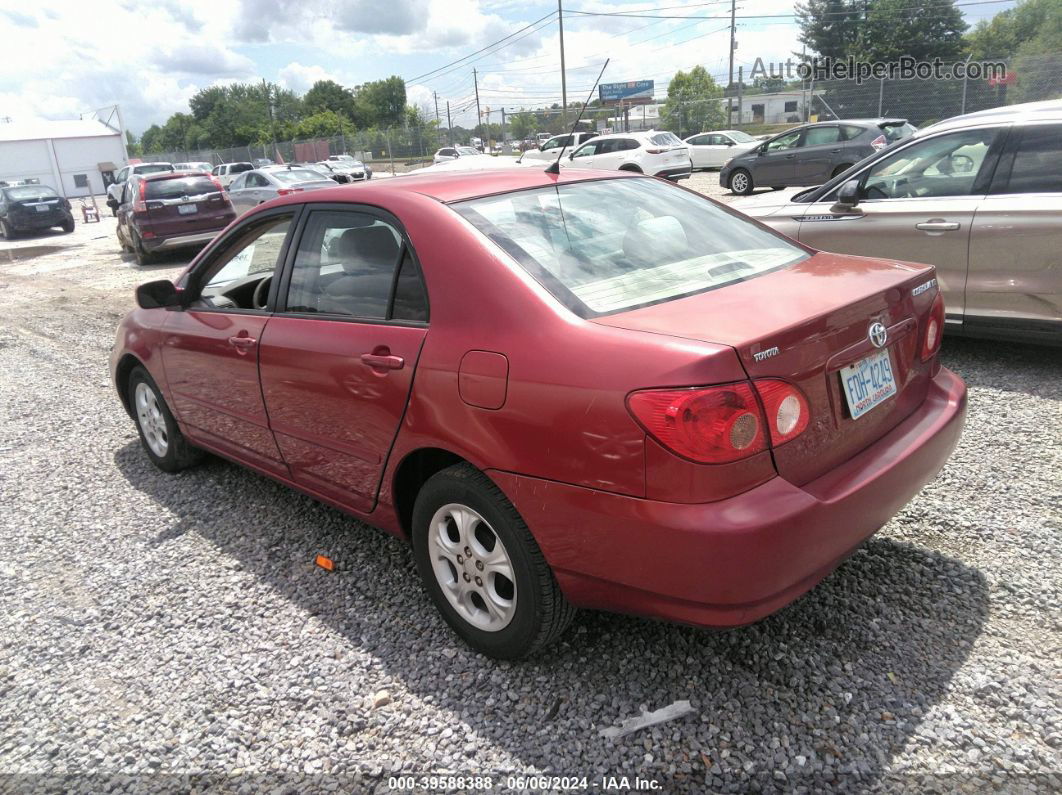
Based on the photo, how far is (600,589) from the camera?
229 centimetres

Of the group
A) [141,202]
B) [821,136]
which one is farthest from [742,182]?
[141,202]

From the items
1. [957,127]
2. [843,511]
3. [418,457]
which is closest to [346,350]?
[418,457]

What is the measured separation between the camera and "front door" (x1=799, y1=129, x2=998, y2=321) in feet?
17.2

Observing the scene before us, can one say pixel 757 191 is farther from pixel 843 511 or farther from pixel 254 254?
pixel 843 511

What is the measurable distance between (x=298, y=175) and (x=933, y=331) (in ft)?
59.8

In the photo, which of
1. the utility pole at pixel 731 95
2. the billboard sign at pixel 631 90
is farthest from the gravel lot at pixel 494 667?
the billboard sign at pixel 631 90

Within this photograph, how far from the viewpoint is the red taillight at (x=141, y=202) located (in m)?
14.8

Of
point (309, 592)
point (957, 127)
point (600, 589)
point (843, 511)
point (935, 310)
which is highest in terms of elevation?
point (957, 127)

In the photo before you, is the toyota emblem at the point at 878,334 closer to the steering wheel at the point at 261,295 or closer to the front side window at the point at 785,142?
the steering wheel at the point at 261,295

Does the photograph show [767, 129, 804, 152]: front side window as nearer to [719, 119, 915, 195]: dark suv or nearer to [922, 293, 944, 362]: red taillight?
[719, 119, 915, 195]: dark suv

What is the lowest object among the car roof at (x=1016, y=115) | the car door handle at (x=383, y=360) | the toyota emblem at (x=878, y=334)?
the car door handle at (x=383, y=360)

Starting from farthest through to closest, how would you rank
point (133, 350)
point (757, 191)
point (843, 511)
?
point (757, 191) → point (133, 350) → point (843, 511)

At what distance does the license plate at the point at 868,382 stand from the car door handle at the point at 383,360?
1.44 metres

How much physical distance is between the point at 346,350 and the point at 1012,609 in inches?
101
